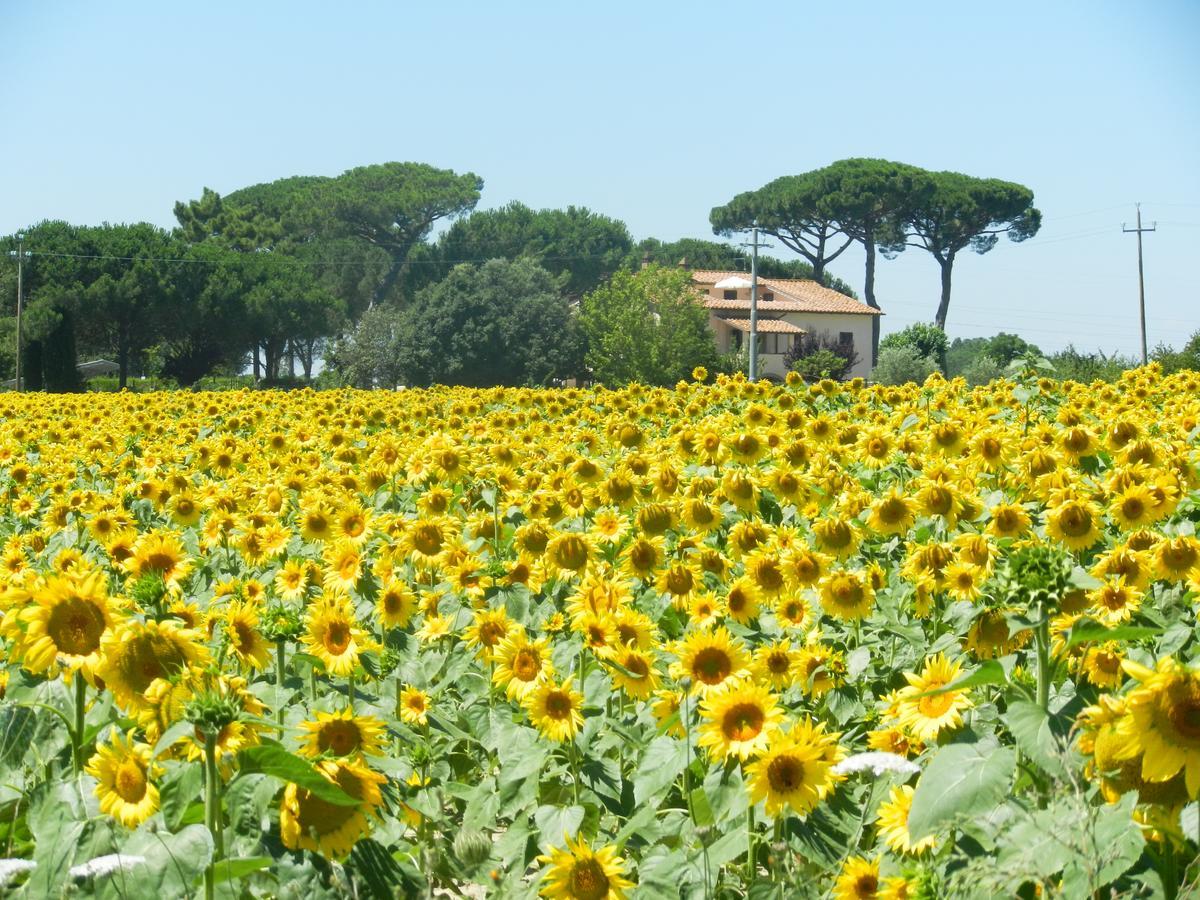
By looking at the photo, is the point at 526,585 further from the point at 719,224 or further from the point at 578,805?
the point at 719,224

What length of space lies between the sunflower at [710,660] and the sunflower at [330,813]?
964 mm

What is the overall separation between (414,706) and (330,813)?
1.67 metres

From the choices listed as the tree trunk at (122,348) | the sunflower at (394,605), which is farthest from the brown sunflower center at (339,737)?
the tree trunk at (122,348)

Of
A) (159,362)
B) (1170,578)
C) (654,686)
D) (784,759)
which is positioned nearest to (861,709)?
(654,686)

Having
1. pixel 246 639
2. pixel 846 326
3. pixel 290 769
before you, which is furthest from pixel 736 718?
pixel 846 326

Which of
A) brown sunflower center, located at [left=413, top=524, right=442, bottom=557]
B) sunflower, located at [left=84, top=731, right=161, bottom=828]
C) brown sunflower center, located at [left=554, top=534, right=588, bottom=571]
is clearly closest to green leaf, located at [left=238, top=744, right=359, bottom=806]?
sunflower, located at [left=84, top=731, right=161, bottom=828]

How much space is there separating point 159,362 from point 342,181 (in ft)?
86.8

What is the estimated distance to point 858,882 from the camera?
261cm

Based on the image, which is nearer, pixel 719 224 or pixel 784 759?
pixel 784 759

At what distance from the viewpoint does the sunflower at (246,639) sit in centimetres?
349

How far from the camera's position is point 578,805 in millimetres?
3281

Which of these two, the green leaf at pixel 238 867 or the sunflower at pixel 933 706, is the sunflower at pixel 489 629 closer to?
the sunflower at pixel 933 706

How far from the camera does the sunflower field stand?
7.02 ft

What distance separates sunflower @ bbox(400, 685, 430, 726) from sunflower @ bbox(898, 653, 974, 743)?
5.28 feet
